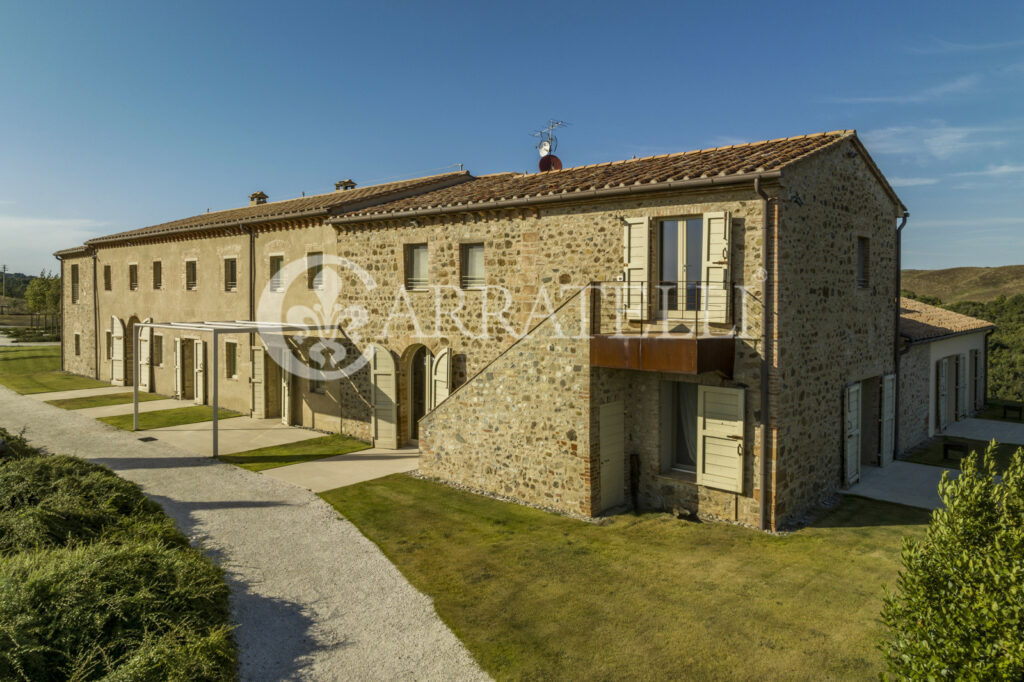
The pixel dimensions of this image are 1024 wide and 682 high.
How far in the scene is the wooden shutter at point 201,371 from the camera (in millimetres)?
21156

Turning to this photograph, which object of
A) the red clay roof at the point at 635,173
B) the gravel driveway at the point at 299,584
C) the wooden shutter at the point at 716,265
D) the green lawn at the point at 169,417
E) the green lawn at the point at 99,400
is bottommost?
the gravel driveway at the point at 299,584

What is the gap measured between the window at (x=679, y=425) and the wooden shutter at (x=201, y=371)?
1650 centimetres

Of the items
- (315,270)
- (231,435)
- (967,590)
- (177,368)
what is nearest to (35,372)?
(177,368)

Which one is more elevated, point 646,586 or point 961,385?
point 961,385

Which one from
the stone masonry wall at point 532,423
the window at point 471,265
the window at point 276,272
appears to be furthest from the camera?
the window at point 276,272

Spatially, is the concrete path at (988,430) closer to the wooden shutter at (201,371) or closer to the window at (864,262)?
the window at (864,262)

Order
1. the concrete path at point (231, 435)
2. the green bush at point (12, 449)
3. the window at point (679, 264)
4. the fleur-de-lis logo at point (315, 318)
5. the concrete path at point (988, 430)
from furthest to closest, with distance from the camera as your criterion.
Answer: the fleur-de-lis logo at point (315, 318)
the concrete path at point (988, 430)
the concrete path at point (231, 435)
the green bush at point (12, 449)
the window at point (679, 264)

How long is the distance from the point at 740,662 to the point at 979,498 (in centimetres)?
295

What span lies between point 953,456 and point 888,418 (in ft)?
6.99

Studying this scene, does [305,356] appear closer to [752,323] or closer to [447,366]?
[447,366]

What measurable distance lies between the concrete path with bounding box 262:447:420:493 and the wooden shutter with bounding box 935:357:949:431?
13.7 meters

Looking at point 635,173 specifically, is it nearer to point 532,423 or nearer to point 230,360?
point 532,423

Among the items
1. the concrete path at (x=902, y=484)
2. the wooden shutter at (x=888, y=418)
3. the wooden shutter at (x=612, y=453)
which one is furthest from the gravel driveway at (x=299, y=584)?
the wooden shutter at (x=888, y=418)

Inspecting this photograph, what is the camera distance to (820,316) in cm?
1073
